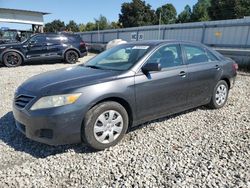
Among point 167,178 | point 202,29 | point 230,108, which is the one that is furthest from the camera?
point 202,29

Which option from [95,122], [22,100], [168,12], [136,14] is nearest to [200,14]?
[136,14]

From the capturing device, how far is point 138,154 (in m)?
3.42

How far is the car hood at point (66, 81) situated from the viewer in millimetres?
3311

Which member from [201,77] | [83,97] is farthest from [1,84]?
[201,77]

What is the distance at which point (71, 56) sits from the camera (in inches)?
514

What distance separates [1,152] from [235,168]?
3.17m

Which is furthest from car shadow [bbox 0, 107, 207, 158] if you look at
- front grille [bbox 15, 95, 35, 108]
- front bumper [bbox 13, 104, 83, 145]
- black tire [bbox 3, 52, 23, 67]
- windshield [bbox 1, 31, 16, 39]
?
windshield [bbox 1, 31, 16, 39]

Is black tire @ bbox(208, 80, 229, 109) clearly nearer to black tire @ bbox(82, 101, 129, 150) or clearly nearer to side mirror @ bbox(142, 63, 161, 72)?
side mirror @ bbox(142, 63, 161, 72)

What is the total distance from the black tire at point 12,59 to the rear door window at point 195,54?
9.55m

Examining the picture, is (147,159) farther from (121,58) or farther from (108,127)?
(121,58)

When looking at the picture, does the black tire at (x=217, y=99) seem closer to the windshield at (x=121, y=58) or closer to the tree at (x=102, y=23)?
the windshield at (x=121, y=58)

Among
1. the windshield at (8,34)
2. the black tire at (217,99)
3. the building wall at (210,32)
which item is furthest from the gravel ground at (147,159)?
the windshield at (8,34)

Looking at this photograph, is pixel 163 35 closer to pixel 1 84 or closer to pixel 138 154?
pixel 1 84

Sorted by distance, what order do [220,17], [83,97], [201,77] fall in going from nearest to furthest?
1. [83,97]
2. [201,77]
3. [220,17]
